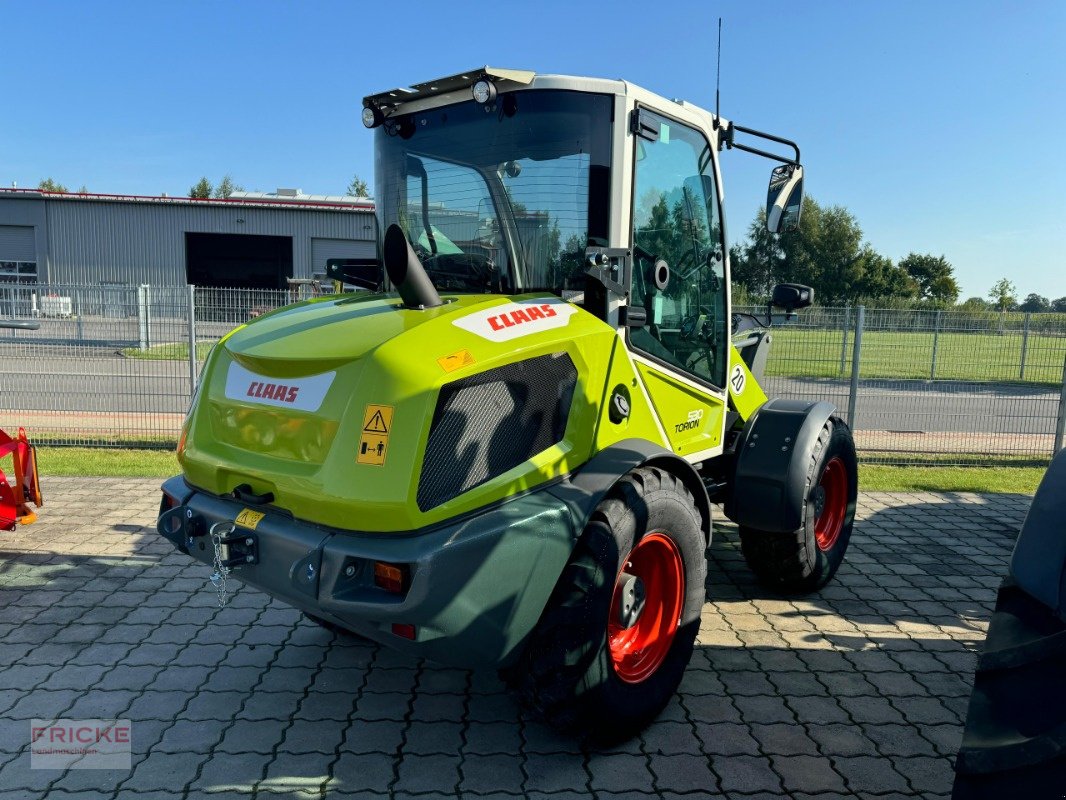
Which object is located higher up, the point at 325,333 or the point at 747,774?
the point at 325,333

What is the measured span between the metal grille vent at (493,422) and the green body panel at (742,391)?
163cm

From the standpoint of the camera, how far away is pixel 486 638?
8.34 ft

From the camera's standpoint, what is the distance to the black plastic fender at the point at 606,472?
8.93 ft

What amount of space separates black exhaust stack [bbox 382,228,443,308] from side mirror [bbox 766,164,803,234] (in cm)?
192

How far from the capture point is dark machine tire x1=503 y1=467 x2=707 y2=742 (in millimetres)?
2717

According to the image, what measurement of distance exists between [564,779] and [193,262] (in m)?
36.1

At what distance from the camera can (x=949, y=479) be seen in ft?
26.8

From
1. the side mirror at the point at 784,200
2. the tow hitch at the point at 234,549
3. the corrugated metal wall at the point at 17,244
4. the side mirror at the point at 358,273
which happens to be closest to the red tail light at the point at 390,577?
the tow hitch at the point at 234,549

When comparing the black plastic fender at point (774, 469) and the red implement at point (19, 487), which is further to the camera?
the red implement at point (19, 487)

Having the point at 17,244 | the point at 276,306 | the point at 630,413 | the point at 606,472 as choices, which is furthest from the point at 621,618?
the point at 17,244

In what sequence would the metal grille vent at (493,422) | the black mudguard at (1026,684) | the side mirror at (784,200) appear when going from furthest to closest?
the side mirror at (784,200) → the metal grille vent at (493,422) → the black mudguard at (1026,684)

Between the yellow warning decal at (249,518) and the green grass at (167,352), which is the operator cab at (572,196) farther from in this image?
the green grass at (167,352)

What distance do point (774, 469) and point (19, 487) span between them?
4.90m

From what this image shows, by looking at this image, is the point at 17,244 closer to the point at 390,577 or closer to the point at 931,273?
the point at 390,577
